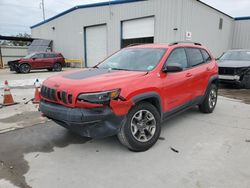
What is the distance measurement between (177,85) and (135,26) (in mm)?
13792

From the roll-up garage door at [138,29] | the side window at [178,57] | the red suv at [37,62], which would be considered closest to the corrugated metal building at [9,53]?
the red suv at [37,62]

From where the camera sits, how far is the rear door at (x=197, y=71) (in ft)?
15.6

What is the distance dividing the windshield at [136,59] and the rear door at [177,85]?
0.27 m

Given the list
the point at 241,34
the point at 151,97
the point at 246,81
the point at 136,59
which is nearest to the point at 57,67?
the point at 246,81

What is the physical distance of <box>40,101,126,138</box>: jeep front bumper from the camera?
2990 millimetres

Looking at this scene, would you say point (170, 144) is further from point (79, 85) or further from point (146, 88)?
point (79, 85)

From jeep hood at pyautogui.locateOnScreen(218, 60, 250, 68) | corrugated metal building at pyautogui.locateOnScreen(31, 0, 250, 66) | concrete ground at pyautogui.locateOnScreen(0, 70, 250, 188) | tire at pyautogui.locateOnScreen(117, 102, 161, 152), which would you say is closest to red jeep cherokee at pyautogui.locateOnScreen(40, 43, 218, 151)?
tire at pyautogui.locateOnScreen(117, 102, 161, 152)

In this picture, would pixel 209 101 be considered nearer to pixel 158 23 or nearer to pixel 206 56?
pixel 206 56

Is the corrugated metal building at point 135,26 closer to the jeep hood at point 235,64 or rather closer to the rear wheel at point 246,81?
the jeep hood at point 235,64

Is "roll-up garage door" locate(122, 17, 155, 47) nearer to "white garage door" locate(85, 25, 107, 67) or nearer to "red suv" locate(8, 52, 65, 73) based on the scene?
"white garage door" locate(85, 25, 107, 67)

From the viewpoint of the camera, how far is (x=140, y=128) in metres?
3.50

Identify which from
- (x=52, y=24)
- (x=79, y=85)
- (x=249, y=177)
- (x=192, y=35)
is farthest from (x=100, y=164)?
(x=52, y=24)

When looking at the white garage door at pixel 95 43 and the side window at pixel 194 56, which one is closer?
the side window at pixel 194 56

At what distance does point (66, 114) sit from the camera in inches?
122
